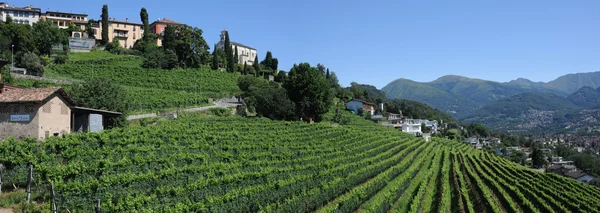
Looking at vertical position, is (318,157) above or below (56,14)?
below

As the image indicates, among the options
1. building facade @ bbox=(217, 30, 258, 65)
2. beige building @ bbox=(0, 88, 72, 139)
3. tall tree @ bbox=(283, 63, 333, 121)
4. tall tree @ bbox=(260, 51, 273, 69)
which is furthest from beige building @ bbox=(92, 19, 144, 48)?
beige building @ bbox=(0, 88, 72, 139)

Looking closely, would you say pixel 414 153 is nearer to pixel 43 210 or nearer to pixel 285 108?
pixel 285 108

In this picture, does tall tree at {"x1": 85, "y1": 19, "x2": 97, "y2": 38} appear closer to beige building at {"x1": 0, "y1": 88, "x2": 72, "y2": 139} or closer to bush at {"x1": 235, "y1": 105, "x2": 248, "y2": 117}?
bush at {"x1": 235, "y1": 105, "x2": 248, "y2": 117}

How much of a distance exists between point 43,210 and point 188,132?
684 inches

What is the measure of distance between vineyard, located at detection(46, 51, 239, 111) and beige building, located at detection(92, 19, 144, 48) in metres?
11.6

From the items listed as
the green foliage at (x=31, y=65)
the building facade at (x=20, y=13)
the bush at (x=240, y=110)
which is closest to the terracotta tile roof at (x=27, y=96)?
the bush at (x=240, y=110)

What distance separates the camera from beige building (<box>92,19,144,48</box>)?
91.2m

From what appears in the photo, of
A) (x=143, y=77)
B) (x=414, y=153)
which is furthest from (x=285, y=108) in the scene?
(x=143, y=77)

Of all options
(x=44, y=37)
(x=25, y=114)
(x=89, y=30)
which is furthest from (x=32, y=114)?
(x=89, y=30)

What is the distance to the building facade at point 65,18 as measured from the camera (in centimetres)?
9269

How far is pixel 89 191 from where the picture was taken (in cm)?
1412

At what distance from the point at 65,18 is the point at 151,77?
39626 mm

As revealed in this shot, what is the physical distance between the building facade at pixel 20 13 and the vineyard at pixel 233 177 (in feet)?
235

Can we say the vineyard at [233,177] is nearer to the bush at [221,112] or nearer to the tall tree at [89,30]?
the bush at [221,112]
